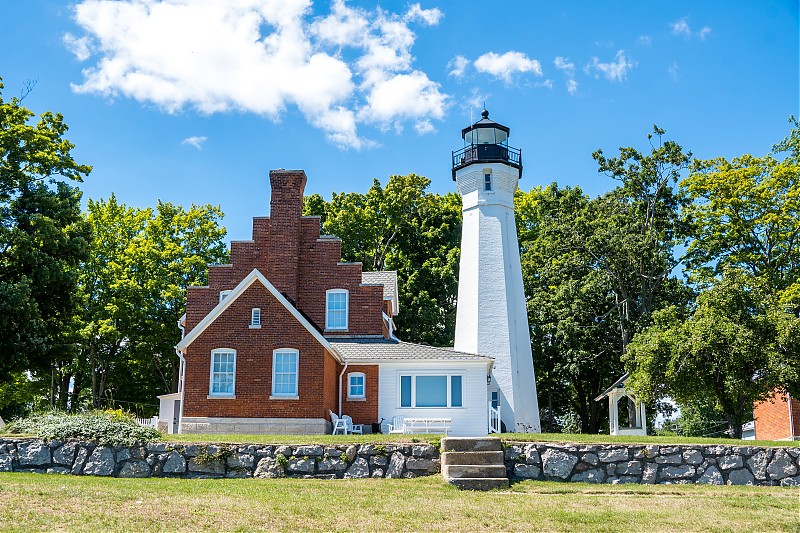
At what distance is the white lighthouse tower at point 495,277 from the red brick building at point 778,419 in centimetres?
1119

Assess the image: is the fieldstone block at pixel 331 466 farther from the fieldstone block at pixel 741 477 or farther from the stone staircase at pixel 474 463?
the fieldstone block at pixel 741 477

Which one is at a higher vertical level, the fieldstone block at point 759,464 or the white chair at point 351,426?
the white chair at point 351,426

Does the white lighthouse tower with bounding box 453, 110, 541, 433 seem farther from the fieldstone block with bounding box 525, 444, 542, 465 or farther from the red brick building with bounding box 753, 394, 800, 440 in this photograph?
the fieldstone block with bounding box 525, 444, 542, 465

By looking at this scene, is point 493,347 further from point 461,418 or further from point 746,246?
point 746,246

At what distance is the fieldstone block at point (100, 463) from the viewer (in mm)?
16734

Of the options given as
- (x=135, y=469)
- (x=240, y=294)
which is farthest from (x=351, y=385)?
(x=135, y=469)

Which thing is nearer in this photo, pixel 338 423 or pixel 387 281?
pixel 338 423

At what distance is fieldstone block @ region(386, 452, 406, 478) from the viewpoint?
17016 mm

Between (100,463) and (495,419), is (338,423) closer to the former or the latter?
(495,419)

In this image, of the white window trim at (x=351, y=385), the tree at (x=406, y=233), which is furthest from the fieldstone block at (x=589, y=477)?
the tree at (x=406, y=233)

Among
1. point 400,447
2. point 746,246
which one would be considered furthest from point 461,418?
point 746,246

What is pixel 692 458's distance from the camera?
17766 mm

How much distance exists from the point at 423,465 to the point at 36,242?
1681 centimetres

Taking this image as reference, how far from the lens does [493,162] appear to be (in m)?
34.2
